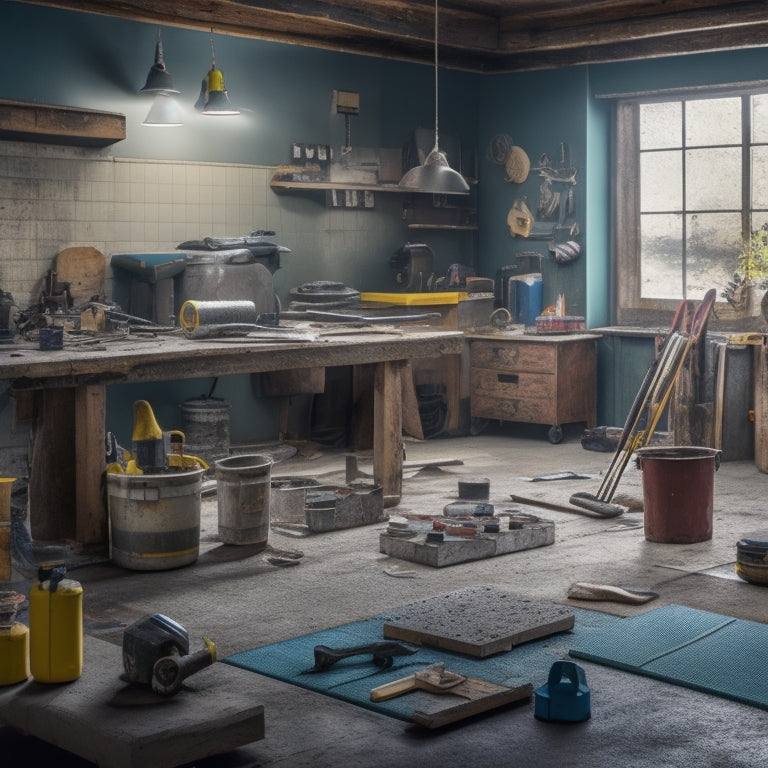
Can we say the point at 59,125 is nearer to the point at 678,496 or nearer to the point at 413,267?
the point at 413,267

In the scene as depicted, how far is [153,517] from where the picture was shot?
17.6 feet

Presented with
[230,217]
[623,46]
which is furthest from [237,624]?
[623,46]

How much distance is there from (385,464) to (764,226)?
3.40 m

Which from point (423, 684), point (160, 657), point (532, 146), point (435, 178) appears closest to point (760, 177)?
point (532, 146)

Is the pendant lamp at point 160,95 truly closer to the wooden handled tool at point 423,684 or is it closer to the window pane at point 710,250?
the window pane at point 710,250

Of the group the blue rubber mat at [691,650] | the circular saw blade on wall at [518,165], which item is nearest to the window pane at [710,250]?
the circular saw blade on wall at [518,165]

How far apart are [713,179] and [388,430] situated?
3.58m

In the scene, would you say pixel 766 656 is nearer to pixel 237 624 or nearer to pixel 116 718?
pixel 237 624

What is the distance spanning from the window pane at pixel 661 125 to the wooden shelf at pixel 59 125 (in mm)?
3895

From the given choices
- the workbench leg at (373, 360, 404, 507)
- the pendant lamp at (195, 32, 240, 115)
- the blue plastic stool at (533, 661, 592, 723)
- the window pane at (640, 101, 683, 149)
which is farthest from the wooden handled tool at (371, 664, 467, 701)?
the window pane at (640, 101, 683, 149)

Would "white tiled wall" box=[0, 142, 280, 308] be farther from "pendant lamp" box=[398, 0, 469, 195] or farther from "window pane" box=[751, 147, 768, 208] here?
"window pane" box=[751, 147, 768, 208]

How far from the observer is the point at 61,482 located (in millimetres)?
5730

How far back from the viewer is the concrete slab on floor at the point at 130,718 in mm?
3141

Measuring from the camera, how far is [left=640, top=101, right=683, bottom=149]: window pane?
357 inches
